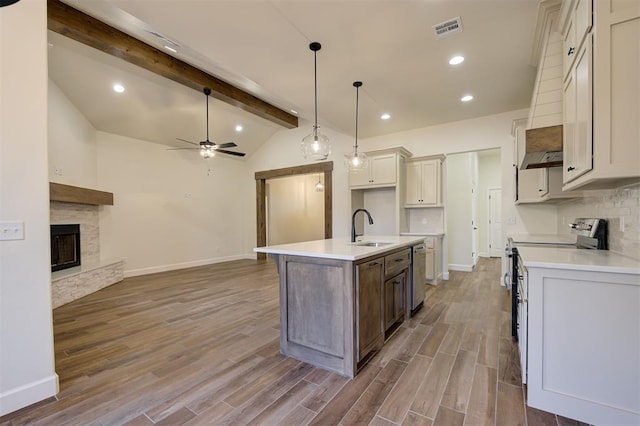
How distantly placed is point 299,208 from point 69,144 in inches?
240

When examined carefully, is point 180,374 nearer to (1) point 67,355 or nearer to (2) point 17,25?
(1) point 67,355

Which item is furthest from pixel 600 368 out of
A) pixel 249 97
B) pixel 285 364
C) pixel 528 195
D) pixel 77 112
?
pixel 77 112

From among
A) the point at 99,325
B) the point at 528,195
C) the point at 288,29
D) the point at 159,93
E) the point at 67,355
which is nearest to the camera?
the point at 67,355

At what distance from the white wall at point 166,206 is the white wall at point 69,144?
10.8 inches

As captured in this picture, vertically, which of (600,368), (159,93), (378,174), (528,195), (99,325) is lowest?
(99,325)

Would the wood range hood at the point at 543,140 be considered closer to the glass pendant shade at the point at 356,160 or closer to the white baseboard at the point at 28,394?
the glass pendant shade at the point at 356,160

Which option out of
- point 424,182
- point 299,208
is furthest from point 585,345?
point 299,208

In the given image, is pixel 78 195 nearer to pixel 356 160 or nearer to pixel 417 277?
pixel 356 160

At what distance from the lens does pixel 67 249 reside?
4660 millimetres

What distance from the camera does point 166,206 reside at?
21.0 feet

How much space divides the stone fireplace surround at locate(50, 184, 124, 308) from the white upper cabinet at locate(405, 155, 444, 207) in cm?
566

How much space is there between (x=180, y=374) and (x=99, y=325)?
1.75 m

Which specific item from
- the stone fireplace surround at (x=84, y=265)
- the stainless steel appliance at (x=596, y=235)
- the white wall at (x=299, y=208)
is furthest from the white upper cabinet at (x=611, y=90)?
the white wall at (x=299, y=208)

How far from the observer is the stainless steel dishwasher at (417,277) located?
11.0ft
